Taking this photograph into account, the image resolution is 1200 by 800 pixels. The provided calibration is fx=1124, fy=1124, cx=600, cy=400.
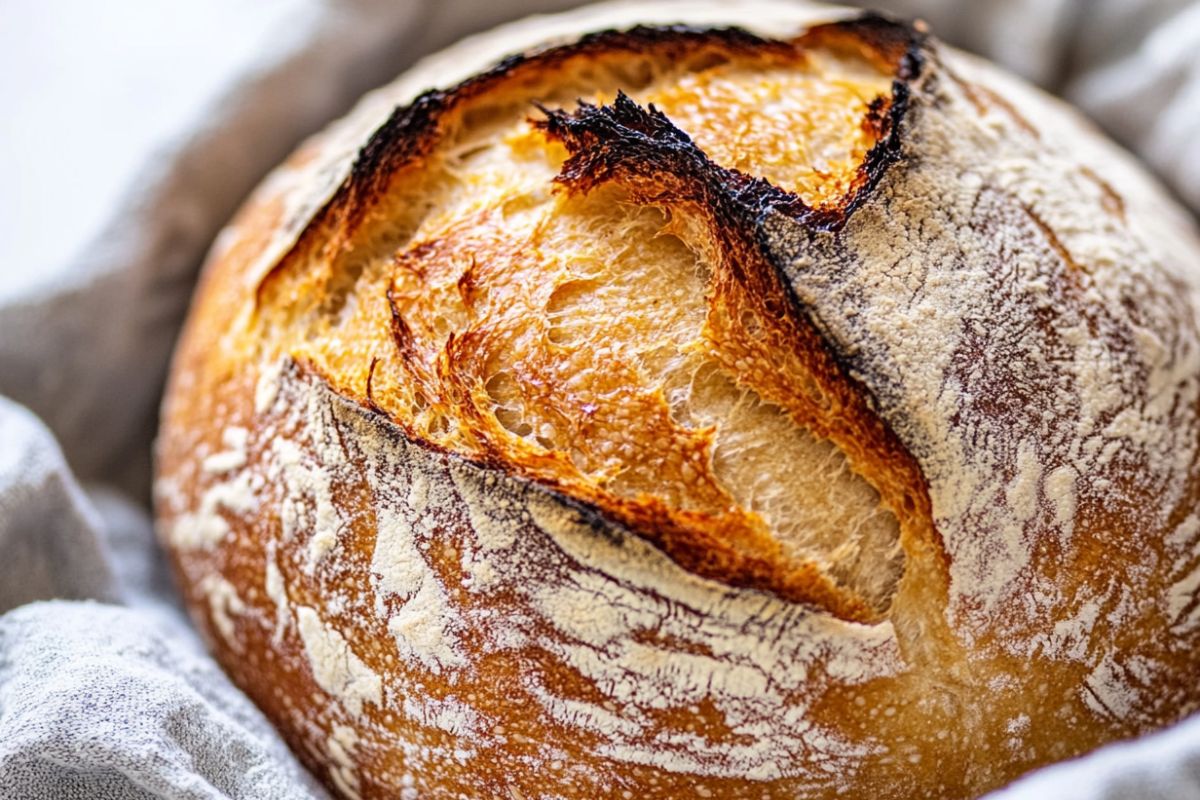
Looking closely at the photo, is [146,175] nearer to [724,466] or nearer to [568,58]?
[568,58]

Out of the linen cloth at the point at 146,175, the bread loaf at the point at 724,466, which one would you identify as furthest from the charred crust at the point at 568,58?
the linen cloth at the point at 146,175

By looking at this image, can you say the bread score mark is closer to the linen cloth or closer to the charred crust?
the charred crust

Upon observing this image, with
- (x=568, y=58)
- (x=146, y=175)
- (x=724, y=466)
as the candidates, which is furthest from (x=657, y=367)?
(x=146, y=175)

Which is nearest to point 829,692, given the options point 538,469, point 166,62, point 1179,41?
point 538,469

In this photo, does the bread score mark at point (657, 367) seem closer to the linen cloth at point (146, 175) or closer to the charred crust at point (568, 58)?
the charred crust at point (568, 58)

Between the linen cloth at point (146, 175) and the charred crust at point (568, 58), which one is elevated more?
the charred crust at point (568, 58)

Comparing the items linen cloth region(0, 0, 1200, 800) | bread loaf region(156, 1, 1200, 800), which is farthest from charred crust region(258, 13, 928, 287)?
linen cloth region(0, 0, 1200, 800)

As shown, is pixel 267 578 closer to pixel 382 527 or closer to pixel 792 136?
pixel 382 527
